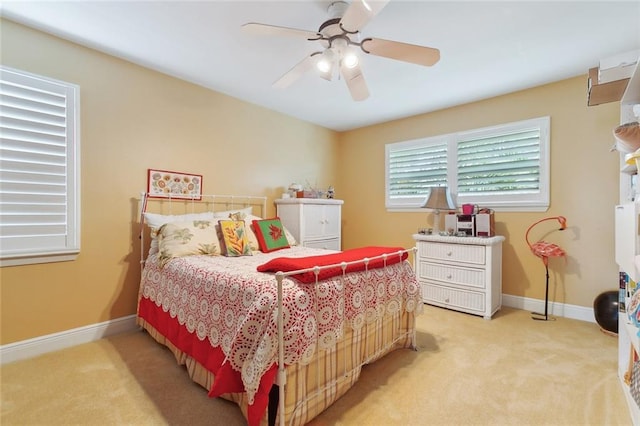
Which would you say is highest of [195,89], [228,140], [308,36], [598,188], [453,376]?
[195,89]

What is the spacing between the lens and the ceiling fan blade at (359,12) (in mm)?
1364

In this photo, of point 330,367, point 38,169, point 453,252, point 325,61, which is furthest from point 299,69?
point 453,252

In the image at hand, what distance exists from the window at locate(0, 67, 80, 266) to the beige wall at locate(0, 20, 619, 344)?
0.08m

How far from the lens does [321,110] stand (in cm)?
390

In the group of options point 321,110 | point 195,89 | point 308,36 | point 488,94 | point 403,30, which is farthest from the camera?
point 321,110

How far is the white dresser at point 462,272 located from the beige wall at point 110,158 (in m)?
2.42

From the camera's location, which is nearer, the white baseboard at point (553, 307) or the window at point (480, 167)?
the white baseboard at point (553, 307)

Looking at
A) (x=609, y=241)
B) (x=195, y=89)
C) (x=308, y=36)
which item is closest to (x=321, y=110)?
(x=195, y=89)

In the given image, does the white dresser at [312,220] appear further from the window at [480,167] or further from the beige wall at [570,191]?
the beige wall at [570,191]

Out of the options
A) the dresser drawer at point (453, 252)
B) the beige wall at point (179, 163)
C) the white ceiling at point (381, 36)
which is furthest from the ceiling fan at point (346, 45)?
the dresser drawer at point (453, 252)

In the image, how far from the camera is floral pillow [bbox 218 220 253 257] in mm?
2551

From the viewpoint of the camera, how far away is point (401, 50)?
1769mm

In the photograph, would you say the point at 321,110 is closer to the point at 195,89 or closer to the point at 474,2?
the point at 195,89

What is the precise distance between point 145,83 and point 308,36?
191cm
